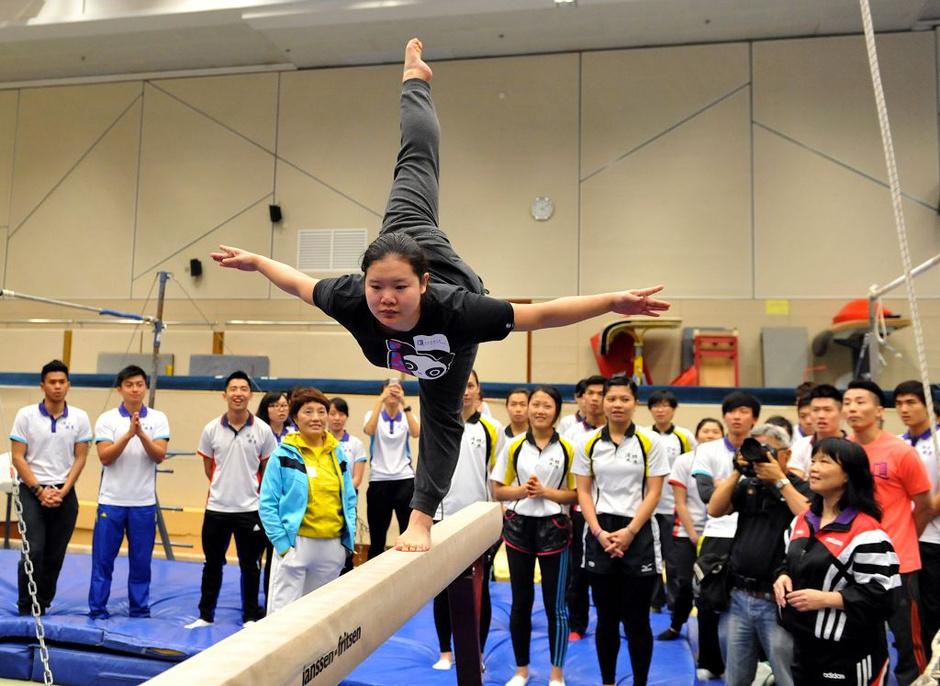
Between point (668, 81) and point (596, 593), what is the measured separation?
780cm

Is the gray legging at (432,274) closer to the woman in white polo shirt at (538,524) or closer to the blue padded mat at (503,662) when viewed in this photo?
the woman in white polo shirt at (538,524)

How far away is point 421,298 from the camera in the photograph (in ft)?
7.63

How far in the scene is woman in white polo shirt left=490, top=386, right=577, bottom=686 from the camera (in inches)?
158

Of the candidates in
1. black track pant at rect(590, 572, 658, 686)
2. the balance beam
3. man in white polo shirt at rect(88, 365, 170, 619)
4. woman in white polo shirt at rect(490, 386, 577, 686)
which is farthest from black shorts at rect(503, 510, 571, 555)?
man in white polo shirt at rect(88, 365, 170, 619)

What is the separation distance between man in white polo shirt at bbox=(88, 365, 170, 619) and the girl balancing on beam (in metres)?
2.91

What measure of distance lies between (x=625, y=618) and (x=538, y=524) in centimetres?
64

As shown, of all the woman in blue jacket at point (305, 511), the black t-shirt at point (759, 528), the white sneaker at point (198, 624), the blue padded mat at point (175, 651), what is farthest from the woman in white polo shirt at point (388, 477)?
the black t-shirt at point (759, 528)

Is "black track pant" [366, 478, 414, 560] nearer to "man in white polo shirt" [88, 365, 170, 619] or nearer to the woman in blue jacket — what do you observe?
"man in white polo shirt" [88, 365, 170, 619]

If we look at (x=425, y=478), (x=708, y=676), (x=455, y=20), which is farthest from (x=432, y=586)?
(x=455, y=20)

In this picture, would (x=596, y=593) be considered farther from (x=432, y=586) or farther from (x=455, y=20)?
(x=455, y=20)

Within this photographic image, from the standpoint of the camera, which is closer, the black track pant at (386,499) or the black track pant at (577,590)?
the black track pant at (577,590)

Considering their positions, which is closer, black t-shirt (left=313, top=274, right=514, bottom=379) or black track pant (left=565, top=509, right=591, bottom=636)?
black t-shirt (left=313, top=274, right=514, bottom=379)

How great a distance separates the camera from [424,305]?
7.68 feet

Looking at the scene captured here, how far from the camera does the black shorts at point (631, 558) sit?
3756 mm
